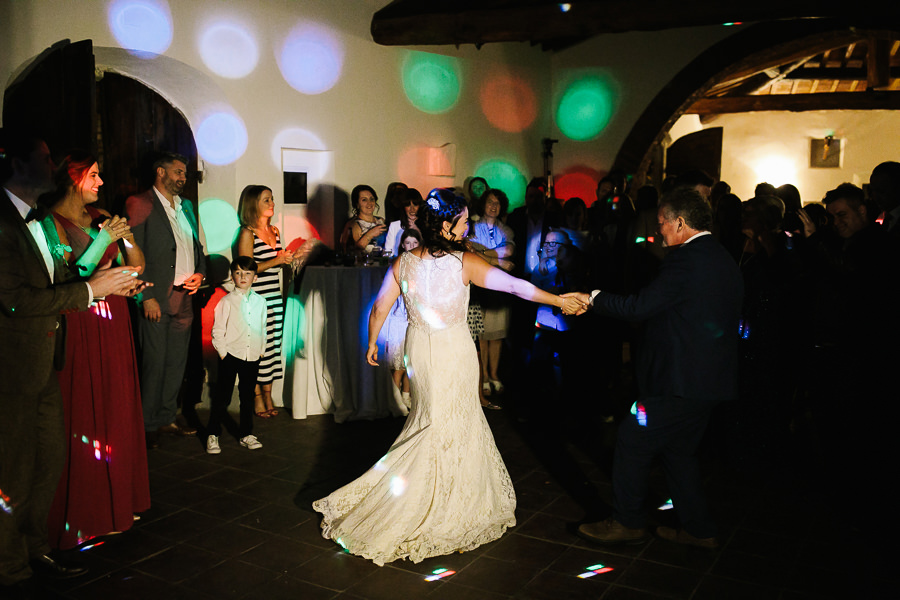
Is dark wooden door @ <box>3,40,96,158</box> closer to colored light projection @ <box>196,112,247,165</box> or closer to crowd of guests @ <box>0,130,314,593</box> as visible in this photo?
crowd of guests @ <box>0,130,314,593</box>

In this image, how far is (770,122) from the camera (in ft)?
54.4

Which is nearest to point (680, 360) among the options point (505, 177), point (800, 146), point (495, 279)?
point (495, 279)

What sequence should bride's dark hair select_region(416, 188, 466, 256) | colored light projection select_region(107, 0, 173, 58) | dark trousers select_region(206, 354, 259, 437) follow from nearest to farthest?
bride's dark hair select_region(416, 188, 466, 256) → dark trousers select_region(206, 354, 259, 437) → colored light projection select_region(107, 0, 173, 58)

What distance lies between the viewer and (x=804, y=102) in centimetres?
1436

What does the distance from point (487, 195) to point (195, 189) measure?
7.63 feet

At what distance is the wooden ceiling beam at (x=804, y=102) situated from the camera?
550 inches

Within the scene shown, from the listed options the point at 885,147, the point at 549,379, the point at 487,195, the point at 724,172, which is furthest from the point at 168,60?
the point at 885,147

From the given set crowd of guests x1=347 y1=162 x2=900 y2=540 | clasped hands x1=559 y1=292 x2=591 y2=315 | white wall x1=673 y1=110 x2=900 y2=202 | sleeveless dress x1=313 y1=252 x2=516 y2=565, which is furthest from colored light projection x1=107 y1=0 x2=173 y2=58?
white wall x1=673 y1=110 x2=900 y2=202

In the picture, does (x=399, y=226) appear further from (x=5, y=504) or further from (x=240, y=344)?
(x=5, y=504)

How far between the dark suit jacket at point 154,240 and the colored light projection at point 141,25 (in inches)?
43.4

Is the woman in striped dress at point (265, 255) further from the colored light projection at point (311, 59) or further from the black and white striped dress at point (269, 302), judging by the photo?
the colored light projection at point (311, 59)

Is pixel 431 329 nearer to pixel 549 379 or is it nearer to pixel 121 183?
pixel 549 379

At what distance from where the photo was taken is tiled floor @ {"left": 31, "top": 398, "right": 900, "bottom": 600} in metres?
3.11

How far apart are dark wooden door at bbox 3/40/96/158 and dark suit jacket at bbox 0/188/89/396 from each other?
166cm
